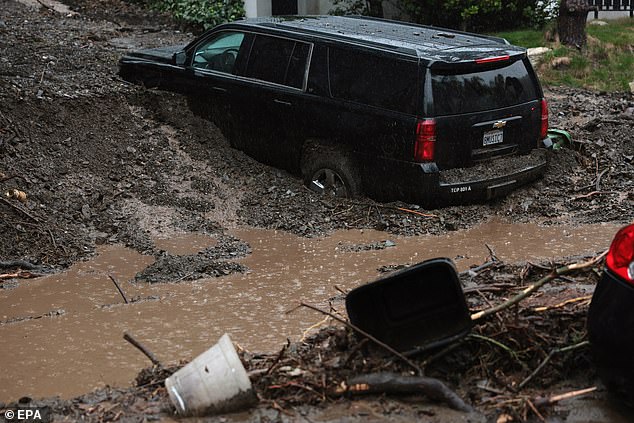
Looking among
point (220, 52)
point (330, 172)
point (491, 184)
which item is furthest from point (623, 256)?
point (220, 52)

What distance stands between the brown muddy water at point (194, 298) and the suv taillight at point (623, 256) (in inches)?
104

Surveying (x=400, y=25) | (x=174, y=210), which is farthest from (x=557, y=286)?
(x=400, y=25)

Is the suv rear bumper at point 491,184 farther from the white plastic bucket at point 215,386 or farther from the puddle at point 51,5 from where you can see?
the puddle at point 51,5

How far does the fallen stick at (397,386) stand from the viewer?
17.2 feet

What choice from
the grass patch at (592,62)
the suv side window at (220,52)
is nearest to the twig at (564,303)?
the suv side window at (220,52)

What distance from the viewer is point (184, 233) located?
955cm

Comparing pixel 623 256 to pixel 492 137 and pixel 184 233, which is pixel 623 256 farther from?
pixel 184 233

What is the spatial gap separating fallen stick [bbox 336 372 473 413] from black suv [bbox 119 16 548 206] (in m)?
4.29

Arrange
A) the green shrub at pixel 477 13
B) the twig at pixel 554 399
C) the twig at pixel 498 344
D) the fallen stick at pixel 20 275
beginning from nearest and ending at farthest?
the twig at pixel 554 399 → the twig at pixel 498 344 → the fallen stick at pixel 20 275 → the green shrub at pixel 477 13

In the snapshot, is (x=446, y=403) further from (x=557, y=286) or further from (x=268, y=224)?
(x=268, y=224)

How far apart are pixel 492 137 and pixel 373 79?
4.49 ft

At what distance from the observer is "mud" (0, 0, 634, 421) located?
6.34 m

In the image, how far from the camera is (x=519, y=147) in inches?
395

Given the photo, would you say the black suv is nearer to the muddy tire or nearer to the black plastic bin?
the muddy tire
